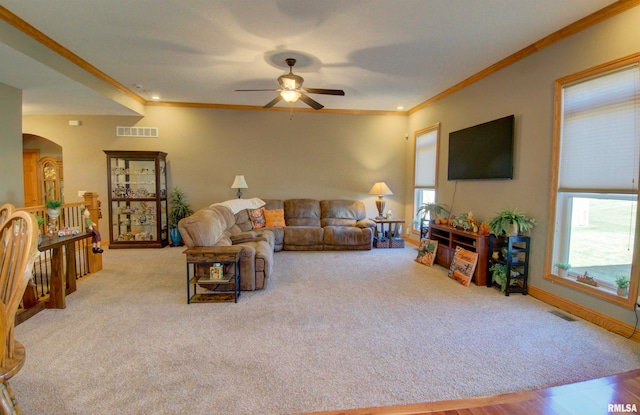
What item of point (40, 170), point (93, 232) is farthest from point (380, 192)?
point (40, 170)

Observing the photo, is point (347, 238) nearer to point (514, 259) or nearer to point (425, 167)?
point (425, 167)

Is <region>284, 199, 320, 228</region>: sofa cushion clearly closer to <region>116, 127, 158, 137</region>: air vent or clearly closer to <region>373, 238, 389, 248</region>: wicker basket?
<region>373, 238, 389, 248</region>: wicker basket

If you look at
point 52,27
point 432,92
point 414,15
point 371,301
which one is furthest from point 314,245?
point 52,27

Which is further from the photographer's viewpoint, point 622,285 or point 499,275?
point 499,275

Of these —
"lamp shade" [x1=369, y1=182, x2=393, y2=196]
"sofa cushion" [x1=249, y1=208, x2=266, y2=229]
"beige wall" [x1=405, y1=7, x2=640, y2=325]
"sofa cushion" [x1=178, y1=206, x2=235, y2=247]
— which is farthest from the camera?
"lamp shade" [x1=369, y1=182, x2=393, y2=196]

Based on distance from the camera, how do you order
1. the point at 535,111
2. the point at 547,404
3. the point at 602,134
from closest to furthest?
the point at 547,404, the point at 602,134, the point at 535,111

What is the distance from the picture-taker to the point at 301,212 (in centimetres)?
632

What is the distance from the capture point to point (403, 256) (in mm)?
5387

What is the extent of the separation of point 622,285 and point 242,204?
5296mm

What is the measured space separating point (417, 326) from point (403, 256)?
2.73 metres

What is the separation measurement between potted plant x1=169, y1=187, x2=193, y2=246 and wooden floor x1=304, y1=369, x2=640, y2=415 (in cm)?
523

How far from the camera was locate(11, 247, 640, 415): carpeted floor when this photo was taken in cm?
183

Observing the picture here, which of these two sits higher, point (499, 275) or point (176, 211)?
point (176, 211)

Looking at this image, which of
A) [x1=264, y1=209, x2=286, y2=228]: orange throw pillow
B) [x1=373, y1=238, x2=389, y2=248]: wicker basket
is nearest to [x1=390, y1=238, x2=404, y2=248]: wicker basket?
[x1=373, y1=238, x2=389, y2=248]: wicker basket
